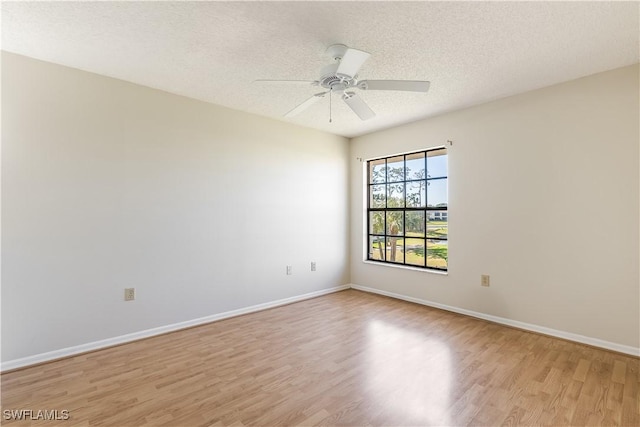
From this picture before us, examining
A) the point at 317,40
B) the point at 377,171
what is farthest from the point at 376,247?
the point at 317,40

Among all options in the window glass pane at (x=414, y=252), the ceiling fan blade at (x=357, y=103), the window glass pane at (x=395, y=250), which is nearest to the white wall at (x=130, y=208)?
the window glass pane at (x=395, y=250)

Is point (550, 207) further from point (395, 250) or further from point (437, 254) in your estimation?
point (395, 250)

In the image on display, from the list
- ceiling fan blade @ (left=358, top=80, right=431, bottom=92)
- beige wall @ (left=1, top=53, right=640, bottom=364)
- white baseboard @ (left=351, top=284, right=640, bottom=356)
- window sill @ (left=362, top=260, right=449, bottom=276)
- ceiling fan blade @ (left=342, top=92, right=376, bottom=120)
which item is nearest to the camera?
ceiling fan blade @ (left=358, top=80, right=431, bottom=92)

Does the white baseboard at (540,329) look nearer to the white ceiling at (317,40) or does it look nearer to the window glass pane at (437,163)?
the window glass pane at (437,163)

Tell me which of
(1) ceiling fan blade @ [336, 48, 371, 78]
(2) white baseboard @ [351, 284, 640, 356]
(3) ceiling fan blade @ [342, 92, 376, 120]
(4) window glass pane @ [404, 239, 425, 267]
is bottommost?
(2) white baseboard @ [351, 284, 640, 356]

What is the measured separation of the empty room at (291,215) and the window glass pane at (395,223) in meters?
A: 0.31

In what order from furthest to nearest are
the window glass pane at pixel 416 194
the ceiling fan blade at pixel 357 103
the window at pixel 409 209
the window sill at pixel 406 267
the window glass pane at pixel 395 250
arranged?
1. the window glass pane at pixel 395 250
2. the window glass pane at pixel 416 194
3. the window at pixel 409 209
4. the window sill at pixel 406 267
5. the ceiling fan blade at pixel 357 103

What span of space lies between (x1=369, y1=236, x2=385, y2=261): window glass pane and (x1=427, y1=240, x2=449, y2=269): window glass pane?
82cm

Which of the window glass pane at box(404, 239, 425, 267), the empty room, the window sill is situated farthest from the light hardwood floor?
the window glass pane at box(404, 239, 425, 267)

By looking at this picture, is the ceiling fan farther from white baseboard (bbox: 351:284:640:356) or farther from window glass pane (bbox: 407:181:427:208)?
white baseboard (bbox: 351:284:640:356)

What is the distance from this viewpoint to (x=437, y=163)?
166 inches

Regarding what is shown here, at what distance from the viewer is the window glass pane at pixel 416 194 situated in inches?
172

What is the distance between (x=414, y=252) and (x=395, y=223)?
0.53 meters

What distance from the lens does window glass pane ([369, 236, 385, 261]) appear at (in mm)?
4934
